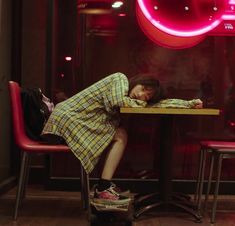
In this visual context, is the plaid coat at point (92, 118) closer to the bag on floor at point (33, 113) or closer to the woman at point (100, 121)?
the woman at point (100, 121)

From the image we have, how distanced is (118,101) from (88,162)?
0.45 m

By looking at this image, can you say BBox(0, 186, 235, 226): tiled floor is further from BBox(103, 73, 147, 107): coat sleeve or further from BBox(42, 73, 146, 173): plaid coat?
BBox(103, 73, 147, 107): coat sleeve

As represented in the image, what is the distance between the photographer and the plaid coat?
3.29 m

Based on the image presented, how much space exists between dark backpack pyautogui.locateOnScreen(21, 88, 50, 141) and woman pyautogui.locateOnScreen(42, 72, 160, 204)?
17 centimetres

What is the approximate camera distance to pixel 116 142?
340 cm

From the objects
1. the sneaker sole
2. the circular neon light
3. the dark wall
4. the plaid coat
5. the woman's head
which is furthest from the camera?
the circular neon light

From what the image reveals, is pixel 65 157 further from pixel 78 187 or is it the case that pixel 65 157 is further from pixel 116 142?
pixel 116 142

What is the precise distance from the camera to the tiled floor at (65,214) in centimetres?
335

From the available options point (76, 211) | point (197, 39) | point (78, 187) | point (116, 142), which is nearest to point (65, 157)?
point (78, 187)

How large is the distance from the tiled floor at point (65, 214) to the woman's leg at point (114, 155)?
13.1 inches

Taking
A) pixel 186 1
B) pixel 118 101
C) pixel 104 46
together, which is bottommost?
pixel 118 101

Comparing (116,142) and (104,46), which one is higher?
(104,46)

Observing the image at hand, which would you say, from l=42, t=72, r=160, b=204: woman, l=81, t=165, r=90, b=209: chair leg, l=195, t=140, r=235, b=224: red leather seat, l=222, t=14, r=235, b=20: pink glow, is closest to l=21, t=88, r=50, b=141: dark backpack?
l=42, t=72, r=160, b=204: woman

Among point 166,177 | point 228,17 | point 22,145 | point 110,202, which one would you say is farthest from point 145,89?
point 228,17
